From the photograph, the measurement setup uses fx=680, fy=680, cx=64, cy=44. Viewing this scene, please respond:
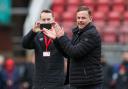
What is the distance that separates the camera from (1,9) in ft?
73.4

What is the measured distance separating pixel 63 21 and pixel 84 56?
475 inches

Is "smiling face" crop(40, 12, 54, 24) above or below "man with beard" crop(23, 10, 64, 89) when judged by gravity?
above

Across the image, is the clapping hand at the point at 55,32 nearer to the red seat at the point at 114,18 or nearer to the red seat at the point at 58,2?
the red seat at the point at 114,18

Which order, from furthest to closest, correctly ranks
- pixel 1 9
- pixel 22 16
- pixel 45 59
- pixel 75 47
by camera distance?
pixel 22 16
pixel 1 9
pixel 45 59
pixel 75 47

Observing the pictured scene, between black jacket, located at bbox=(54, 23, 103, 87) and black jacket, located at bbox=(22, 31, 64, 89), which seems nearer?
black jacket, located at bbox=(54, 23, 103, 87)

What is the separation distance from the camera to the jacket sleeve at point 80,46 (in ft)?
30.0

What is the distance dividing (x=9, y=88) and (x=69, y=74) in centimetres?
750

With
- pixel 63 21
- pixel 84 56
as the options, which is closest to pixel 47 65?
pixel 84 56

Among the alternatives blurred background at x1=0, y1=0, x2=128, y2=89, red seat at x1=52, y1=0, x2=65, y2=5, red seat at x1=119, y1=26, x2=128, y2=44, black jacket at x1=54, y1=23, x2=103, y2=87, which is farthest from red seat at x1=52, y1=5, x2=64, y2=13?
black jacket at x1=54, y1=23, x2=103, y2=87

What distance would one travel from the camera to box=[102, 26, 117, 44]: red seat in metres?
19.7

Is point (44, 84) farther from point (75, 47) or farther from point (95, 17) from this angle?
point (95, 17)

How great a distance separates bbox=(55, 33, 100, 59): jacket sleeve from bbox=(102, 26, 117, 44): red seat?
10.5 m

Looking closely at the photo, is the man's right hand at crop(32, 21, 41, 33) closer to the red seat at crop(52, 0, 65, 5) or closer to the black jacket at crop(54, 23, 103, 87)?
the black jacket at crop(54, 23, 103, 87)

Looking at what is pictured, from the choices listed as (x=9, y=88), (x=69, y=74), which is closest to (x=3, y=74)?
(x=9, y=88)
